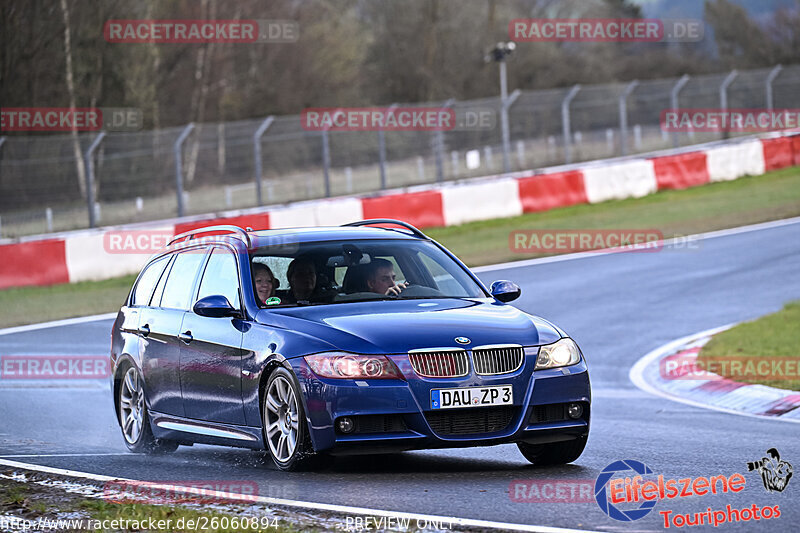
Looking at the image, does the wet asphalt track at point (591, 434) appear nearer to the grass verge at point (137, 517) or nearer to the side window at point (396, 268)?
the grass verge at point (137, 517)

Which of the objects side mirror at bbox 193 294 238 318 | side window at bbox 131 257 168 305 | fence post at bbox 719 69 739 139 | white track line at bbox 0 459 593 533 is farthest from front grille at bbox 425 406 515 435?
fence post at bbox 719 69 739 139

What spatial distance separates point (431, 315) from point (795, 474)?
2.20m

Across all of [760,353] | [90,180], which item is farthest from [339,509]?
[90,180]

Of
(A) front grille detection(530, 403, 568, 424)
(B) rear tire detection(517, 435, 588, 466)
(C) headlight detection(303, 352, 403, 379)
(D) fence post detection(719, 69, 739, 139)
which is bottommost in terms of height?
(B) rear tire detection(517, 435, 588, 466)

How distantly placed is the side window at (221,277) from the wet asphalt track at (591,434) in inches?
42.7

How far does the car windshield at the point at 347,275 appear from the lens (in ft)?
Result: 26.7

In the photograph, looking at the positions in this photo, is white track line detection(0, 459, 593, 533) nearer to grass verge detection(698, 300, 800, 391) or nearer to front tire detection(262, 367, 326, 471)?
front tire detection(262, 367, 326, 471)

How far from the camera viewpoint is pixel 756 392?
11.5 meters

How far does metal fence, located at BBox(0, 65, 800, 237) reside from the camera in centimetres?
2453

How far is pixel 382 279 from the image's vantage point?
8.30 m

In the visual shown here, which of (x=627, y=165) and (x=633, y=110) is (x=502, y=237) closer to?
(x=627, y=165)

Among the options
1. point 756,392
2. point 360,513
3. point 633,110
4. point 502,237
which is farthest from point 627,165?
point 360,513

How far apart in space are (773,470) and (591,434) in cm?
243

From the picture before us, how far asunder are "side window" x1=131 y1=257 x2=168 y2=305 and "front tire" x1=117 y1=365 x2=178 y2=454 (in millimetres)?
561
